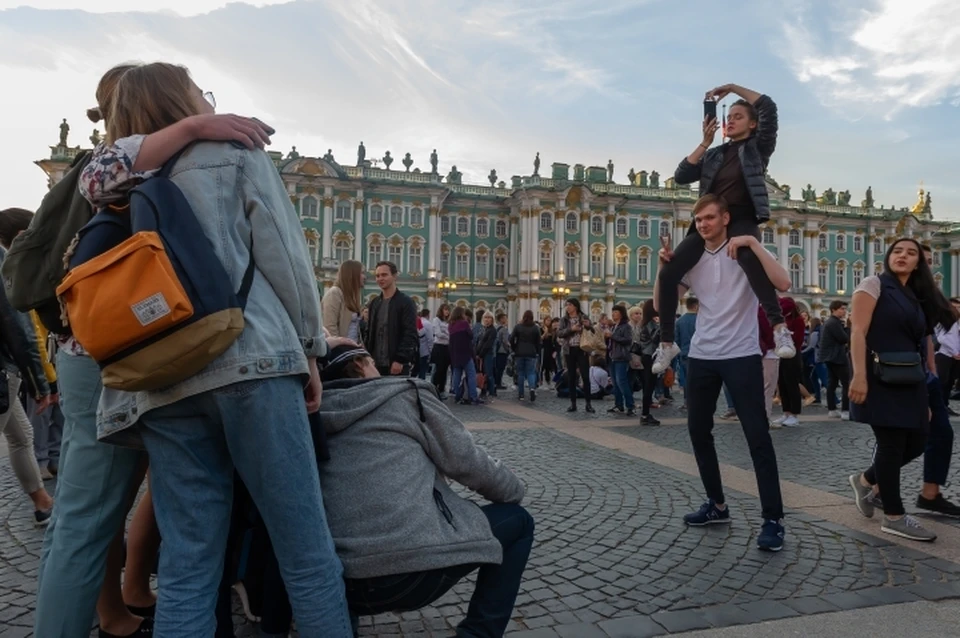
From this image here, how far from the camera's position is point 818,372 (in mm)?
14094

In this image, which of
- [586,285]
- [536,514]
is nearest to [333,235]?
[586,285]

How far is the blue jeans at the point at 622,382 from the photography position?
10.9 metres

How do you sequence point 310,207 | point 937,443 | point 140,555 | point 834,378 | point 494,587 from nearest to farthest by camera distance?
point 494,587, point 140,555, point 937,443, point 834,378, point 310,207

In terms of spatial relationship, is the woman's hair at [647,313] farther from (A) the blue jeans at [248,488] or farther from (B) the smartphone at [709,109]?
(A) the blue jeans at [248,488]

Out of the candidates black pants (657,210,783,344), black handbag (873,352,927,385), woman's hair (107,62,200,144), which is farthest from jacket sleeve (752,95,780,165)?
woman's hair (107,62,200,144)

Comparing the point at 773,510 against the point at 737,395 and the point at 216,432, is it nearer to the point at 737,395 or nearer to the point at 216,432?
the point at 737,395

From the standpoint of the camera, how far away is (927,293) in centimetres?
434

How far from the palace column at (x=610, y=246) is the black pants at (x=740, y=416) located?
1905 inches

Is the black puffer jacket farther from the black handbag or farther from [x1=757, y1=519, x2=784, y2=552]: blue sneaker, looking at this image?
Result: [x1=757, y1=519, x2=784, y2=552]: blue sneaker

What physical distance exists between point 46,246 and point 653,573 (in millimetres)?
2914

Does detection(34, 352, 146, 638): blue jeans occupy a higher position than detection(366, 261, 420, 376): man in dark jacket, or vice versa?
detection(366, 261, 420, 376): man in dark jacket

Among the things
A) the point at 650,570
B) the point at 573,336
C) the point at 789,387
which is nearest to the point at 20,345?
the point at 650,570

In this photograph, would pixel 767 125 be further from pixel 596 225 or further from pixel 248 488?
pixel 596 225

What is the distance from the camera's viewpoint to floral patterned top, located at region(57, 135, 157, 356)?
1.91m
